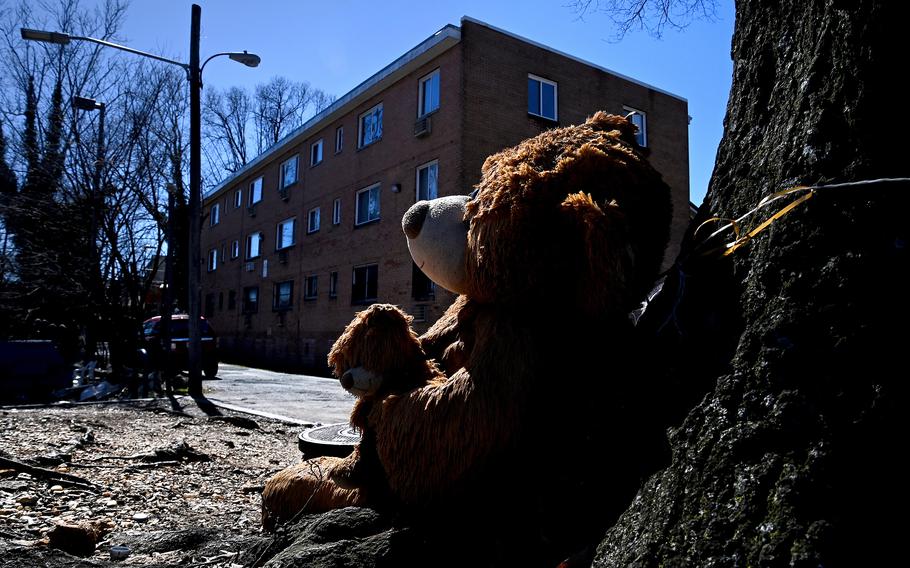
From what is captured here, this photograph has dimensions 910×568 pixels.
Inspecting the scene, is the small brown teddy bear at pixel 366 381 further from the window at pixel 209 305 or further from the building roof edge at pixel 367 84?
the window at pixel 209 305

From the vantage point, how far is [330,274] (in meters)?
22.8

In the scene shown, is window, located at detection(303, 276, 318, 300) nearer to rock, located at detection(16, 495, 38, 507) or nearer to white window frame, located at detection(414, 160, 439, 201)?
white window frame, located at detection(414, 160, 439, 201)

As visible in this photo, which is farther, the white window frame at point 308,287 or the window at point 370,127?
the white window frame at point 308,287

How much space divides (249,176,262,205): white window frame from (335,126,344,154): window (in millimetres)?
8232

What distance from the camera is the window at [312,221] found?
2416 cm

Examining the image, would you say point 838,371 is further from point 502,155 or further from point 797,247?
point 502,155

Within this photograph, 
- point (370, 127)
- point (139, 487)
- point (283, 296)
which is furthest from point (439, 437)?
point (283, 296)

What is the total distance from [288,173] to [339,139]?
4959mm

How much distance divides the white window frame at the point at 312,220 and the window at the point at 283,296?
8.17 feet

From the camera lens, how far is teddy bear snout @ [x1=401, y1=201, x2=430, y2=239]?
2105 millimetres

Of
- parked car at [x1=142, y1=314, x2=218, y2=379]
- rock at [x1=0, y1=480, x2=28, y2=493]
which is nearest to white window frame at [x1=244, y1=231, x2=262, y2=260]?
parked car at [x1=142, y1=314, x2=218, y2=379]

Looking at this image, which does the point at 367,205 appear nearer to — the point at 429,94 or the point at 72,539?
the point at 429,94

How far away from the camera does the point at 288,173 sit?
26.7 m

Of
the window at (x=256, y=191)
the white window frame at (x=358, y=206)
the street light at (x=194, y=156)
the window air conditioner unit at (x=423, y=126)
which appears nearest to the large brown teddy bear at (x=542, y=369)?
the street light at (x=194, y=156)
